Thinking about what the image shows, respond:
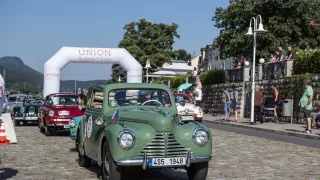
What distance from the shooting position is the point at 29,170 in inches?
381

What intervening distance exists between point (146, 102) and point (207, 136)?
158cm

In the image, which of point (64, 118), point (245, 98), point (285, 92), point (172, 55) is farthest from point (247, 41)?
point (172, 55)

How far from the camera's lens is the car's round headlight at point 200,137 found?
25.5ft

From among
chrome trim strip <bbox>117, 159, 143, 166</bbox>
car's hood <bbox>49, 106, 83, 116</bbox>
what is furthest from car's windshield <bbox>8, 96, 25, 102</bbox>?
chrome trim strip <bbox>117, 159, 143, 166</bbox>

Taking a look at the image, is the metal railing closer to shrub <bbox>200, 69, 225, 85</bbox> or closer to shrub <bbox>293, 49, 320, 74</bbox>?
shrub <bbox>200, 69, 225, 85</bbox>

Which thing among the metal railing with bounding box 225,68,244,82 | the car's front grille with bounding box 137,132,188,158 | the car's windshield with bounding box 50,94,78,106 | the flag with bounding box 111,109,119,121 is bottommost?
the car's front grille with bounding box 137,132,188,158

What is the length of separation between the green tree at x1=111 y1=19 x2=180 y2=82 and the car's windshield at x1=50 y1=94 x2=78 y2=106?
5030 centimetres

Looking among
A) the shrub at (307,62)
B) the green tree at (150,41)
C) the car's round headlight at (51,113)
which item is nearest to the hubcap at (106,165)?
the car's round headlight at (51,113)

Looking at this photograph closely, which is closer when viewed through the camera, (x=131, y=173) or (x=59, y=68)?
(x=131, y=173)

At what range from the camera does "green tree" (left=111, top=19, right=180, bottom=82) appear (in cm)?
7019

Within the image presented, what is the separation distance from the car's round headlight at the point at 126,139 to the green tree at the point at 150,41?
6161 centimetres

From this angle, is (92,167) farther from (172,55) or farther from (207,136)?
(172,55)

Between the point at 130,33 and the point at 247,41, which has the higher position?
the point at 130,33

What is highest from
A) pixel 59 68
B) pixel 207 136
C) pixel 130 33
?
pixel 130 33
